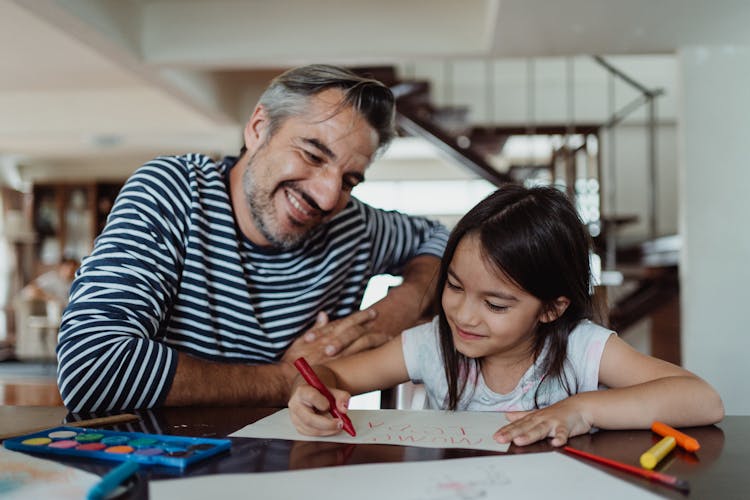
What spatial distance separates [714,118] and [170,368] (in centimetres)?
383

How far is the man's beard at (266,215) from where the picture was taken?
1.54 meters

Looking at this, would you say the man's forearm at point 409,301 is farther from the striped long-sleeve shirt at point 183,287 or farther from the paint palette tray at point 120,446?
the paint palette tray at point 120,446

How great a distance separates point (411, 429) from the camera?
0.94 metres

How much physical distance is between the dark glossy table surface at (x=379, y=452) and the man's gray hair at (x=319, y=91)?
73 cm

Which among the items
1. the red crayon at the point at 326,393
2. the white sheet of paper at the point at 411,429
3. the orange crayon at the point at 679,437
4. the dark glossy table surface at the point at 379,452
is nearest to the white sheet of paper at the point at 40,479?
the dark glossy table surface at the point at 379,452

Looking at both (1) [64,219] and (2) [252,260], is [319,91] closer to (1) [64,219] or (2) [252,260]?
(2) [252,260]

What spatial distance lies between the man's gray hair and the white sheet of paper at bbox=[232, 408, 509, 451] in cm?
72

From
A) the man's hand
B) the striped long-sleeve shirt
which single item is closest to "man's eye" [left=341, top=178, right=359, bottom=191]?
the striped long-sleeve shirt

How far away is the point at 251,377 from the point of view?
4.28ft

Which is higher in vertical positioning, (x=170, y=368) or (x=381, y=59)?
(x=381, y=59)

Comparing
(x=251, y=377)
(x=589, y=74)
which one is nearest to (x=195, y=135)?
(x=589, y=74)

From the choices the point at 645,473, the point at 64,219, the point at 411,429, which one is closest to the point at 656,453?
the point at 645,473

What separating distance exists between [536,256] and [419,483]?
0.67 meters

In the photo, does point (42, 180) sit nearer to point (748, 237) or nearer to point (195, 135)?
point (195, 135)
